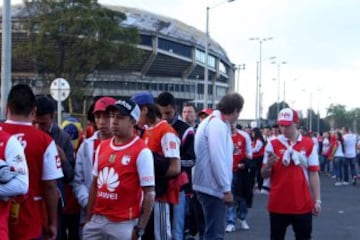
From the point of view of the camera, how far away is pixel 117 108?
590cm

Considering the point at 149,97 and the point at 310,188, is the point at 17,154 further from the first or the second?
the point at 310,188

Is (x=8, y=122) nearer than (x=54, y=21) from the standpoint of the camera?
Yes

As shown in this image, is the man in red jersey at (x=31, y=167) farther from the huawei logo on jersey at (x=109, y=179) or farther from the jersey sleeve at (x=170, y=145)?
the jersey sleeve at (x=170, y=145)

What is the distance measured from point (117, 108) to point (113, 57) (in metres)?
34.2

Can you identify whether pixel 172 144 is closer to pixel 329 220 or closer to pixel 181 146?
pixel 181 146

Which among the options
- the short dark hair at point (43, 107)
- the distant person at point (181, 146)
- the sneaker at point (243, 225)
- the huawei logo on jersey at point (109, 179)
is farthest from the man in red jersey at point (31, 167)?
the sneaker at point (243, 225)

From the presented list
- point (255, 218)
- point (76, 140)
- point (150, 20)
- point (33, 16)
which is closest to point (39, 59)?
point (33, 16)

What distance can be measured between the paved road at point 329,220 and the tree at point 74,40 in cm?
1925

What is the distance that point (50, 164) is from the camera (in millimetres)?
5680

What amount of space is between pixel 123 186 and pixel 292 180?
2.84 meters

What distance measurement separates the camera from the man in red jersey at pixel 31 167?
5.48m

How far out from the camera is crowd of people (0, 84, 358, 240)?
5520 mm

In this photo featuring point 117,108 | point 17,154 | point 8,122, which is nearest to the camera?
point 17,154

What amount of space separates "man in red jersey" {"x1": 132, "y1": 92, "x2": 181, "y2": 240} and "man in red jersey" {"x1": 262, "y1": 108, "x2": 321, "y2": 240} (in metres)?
1.24
